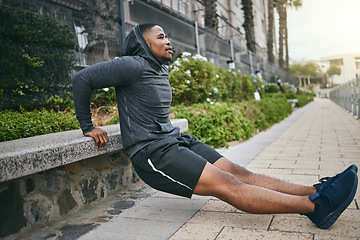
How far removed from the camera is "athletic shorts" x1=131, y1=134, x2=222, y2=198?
252cm

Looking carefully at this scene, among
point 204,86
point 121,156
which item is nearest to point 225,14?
point 204,86

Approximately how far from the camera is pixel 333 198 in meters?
2.32

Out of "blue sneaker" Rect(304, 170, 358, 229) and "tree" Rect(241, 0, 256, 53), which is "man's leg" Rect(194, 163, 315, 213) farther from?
"tree" Rect(241, 0, 256, 53)

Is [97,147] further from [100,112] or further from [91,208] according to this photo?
[100,112]

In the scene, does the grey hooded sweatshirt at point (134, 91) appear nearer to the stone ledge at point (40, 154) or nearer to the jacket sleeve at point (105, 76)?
the jacket sleeve at point (105, 76)

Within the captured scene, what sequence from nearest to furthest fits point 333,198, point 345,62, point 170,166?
point 333,198
point 170,166
point 345,62

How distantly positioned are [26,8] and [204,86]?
14.5 ft

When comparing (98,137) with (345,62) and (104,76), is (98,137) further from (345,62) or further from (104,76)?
(345,62)

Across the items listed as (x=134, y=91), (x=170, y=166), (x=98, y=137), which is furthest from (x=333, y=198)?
(x=98, y=137)

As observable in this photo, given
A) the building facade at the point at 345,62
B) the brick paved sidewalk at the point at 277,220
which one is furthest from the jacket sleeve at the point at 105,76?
the building facade at the point at 345,62

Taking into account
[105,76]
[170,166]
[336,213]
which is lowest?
[336,213]

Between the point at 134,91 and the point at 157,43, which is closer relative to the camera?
the point at 134,91

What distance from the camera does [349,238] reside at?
2.29 meters

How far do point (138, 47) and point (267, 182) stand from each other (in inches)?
61.7
